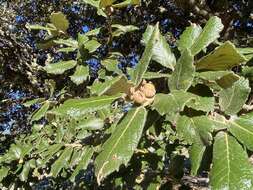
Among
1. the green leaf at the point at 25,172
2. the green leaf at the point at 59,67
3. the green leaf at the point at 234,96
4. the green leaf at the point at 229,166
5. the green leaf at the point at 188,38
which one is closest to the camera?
the green leaf at the point at 229,166

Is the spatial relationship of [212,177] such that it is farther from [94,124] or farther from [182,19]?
[182,19]

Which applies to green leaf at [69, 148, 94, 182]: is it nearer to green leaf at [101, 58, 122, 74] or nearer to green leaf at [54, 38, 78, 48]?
green leaf at [101, 58, 122, 74]

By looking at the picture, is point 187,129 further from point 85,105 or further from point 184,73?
point 85,105

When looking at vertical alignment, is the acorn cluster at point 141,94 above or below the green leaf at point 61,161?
above

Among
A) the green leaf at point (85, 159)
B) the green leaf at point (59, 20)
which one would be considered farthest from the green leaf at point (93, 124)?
the green leaf at point (59, 20)

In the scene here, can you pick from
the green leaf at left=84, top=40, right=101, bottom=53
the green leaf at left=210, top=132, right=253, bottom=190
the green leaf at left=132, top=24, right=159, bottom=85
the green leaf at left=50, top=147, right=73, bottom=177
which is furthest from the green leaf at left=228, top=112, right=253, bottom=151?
the green leaf at left=50, top=147, right=73, bottom=177

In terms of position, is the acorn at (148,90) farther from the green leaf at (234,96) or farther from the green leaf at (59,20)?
the green leaf at (59,20)

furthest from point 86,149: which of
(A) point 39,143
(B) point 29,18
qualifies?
(B) point 29,18
